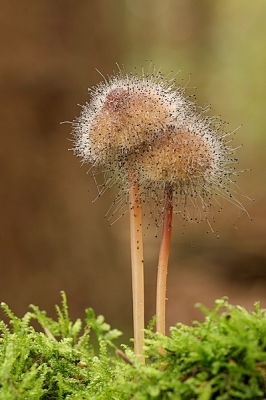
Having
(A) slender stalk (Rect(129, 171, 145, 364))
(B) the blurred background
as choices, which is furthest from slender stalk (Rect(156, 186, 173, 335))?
(B) the blurred background

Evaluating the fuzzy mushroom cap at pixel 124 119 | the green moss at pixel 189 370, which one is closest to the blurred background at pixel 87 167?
the fuzzy mushroom cap at pixel 124 119

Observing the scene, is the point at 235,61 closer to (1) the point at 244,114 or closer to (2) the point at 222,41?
(2) the point at 222,41

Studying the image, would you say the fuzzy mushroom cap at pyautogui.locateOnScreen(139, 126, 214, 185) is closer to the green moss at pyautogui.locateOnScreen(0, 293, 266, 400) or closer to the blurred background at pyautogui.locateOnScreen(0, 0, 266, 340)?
the green moss at pyautogui.locateOnScreen(0, 293, 266, 400)

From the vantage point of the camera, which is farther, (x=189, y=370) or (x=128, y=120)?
(x=128, y=120)

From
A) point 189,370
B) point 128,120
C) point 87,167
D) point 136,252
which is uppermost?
point 87,167

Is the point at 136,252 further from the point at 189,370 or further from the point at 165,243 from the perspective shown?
the point at 189,370

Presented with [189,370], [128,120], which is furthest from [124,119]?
[189,370]

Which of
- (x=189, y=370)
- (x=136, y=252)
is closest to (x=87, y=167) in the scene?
(x=136, y=252)

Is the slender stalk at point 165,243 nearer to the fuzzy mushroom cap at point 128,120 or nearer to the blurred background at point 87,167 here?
the fuzzy mushroom cap at point 128,120

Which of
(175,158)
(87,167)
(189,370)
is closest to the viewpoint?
(189,370)

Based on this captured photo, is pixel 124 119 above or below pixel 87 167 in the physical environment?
below

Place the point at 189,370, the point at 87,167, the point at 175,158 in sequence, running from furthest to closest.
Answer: the point at 87,167 < the point at 175,158 < the point at 189,370
